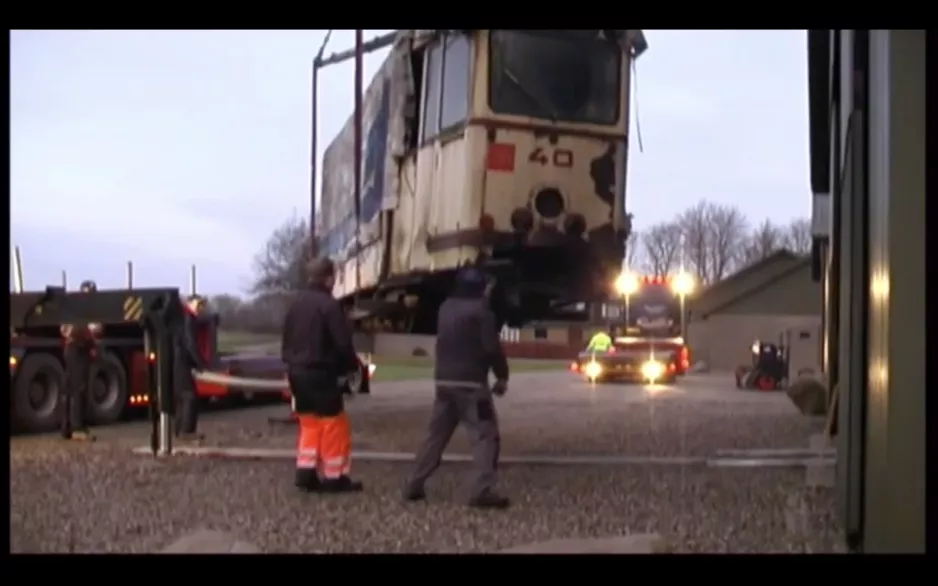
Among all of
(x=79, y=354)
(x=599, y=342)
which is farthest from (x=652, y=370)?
(x=79, y=354)

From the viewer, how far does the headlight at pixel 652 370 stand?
57.4ft

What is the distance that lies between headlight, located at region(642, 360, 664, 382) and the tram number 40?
29.0 feet

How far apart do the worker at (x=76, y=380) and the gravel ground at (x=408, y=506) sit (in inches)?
11.1

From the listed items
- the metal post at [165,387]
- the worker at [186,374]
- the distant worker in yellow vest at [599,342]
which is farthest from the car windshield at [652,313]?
the metal post at [165,387]

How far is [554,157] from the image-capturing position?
8961 millimetres

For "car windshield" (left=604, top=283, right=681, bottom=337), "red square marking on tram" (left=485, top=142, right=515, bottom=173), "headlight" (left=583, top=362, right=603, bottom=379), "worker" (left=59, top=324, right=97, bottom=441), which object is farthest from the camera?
"headlight" (left=583, top=362, right=603, bottom=379)

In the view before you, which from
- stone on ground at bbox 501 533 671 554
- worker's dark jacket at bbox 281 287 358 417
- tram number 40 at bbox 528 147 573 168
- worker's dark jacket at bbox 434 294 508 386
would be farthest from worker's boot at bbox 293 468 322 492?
tram number 40 at bbox 528 147 573 168

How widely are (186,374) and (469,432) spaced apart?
11.7 ft


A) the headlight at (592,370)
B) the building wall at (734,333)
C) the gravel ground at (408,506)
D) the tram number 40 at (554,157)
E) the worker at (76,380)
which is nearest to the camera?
the gravel ground at (408,506)

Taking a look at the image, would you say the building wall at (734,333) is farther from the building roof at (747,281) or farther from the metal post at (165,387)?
the metal post at (165,387)

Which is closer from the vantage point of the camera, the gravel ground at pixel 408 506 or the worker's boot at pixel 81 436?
the gravel ground at pixel 408 506

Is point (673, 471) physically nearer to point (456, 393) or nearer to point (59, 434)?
point (456, 393)

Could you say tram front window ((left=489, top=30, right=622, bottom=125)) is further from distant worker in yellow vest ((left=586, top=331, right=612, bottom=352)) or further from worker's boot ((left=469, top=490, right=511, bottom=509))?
distant worker in yellow vest ((left=586, top=331, right=612, bottom=352))

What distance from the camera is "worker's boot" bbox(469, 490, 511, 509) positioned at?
22.8 feet
